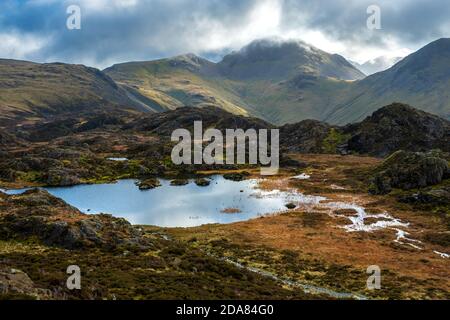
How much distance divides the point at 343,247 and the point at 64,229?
151 ft

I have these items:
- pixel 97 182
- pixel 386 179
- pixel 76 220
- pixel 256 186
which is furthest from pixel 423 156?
pixel 97 182

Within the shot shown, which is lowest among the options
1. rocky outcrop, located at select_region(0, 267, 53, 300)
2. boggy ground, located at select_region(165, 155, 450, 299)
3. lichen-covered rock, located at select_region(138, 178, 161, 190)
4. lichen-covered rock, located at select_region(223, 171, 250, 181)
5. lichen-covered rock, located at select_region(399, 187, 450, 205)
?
boggy ground, located at select_region(165, 155, 450, 299)

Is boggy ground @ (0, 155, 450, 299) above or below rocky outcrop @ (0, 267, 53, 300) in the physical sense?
below

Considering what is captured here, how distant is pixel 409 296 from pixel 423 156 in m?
81.9

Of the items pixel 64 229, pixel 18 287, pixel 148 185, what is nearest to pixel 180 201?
pixel 148 185

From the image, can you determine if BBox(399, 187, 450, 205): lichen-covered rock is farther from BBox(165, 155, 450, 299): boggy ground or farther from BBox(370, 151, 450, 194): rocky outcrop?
BBox(370, 151, 450, 194): rocky outcrop

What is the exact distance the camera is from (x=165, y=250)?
2425 inches

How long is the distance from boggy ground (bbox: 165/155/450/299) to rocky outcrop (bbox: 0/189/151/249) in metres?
14.2

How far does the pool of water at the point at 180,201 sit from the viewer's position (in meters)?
101

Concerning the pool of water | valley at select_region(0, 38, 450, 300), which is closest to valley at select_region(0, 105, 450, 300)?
valley at select_region(0, 38, 450, 300)

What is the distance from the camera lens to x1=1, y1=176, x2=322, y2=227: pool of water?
10062cm

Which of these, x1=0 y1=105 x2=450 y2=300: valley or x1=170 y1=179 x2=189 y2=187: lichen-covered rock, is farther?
x1=170 y1=179 x2=189 y2=187: lichen-covered rock

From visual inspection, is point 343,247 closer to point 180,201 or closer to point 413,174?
point 413,174

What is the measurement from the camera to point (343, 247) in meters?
72.6
